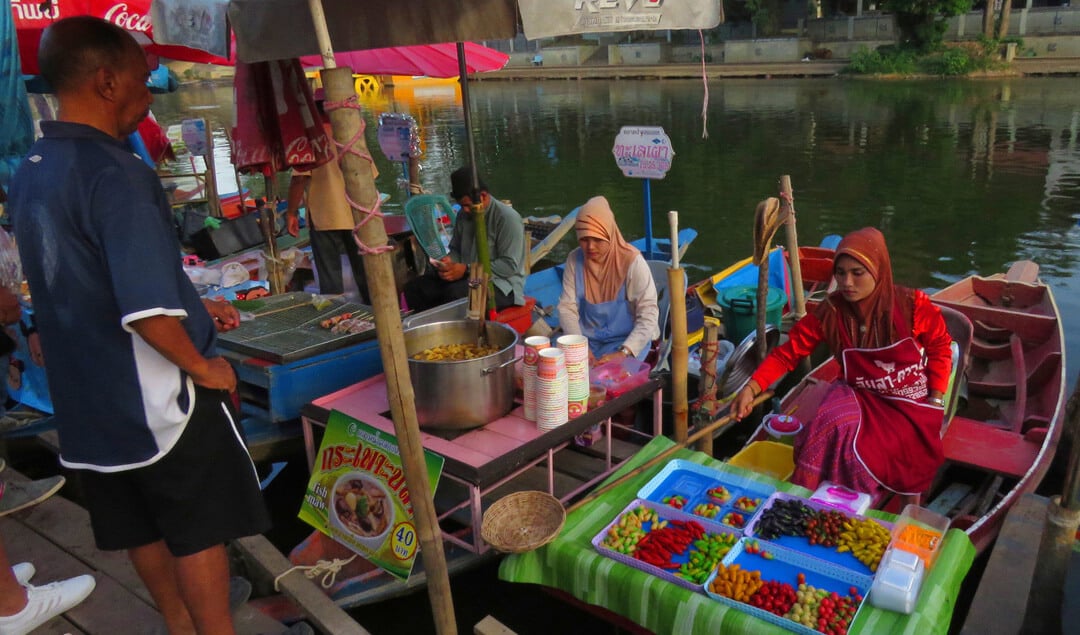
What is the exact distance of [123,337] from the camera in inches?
84.4

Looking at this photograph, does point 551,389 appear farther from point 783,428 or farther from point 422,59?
point 422,59

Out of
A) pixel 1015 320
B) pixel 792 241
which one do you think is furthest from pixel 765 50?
pixel 792 241

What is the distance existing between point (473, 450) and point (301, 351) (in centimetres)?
136

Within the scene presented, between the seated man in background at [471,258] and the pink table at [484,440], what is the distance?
168 cm

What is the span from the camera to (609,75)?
37.8m

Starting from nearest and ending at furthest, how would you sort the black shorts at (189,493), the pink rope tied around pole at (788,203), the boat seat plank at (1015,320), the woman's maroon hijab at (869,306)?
the black shorts at (189,493)
the woman's maroon hijab at (869,306)
the pink rope tied around pole at (788,203)
the boat seat plank at (1015,320)

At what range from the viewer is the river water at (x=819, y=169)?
35.0 feet

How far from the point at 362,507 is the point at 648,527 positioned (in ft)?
4.14

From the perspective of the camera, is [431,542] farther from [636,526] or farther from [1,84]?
[1,84]

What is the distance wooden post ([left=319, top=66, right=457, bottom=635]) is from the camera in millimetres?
2148

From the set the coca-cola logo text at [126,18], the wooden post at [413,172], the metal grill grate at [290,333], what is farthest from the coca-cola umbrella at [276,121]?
the wooden post at [413,172]

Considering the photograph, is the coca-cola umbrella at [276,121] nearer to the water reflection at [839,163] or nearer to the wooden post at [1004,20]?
the water reflection at [839,163]

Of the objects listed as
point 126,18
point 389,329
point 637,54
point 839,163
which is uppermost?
point 637,54

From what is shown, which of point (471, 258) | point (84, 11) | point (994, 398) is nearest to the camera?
point (84, 11)
